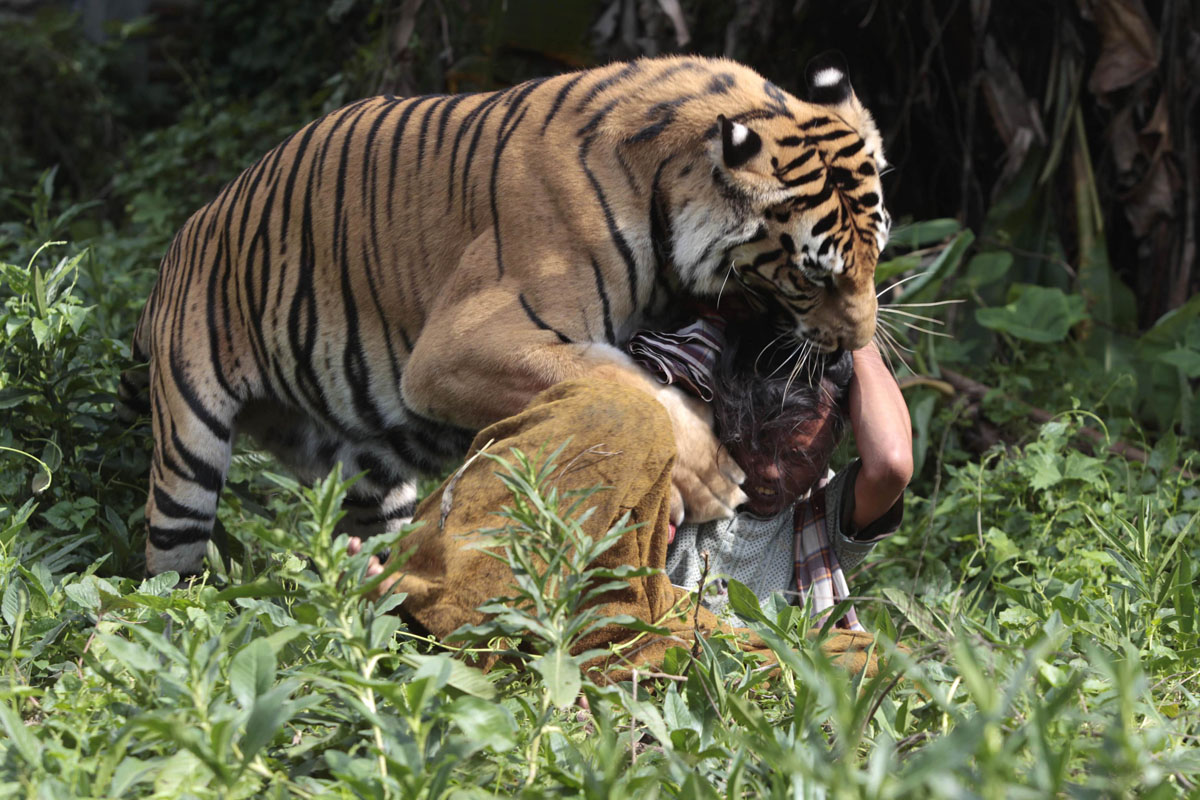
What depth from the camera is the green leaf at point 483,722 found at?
151 cm

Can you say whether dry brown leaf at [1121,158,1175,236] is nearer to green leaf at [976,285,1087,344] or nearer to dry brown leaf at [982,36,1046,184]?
dry brown leaf at [982,36,1046,184]

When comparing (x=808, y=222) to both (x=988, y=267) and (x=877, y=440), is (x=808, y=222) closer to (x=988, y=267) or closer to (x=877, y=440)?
(x=877, y=440)

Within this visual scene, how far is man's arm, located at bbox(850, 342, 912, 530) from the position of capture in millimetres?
2320

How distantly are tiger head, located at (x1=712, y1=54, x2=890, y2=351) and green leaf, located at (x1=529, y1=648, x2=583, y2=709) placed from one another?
1045 millimetres

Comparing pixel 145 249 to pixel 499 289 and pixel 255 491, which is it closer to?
pixel 255 491

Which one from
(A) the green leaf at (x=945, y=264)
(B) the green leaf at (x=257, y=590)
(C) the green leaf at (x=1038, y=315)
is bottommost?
(C) the green leaf at (x=1038, y=315)

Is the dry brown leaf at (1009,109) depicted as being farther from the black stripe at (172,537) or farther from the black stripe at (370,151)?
the black stripe at (172,537)

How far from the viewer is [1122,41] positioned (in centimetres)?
443

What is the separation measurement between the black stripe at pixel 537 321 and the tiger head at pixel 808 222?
1.25 ft

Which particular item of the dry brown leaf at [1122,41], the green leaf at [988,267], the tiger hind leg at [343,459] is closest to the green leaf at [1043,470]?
the green leaf at [988,267]

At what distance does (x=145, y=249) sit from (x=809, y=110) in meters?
4.00

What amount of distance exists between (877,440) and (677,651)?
624 millimetres

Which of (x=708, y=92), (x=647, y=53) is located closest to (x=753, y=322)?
(x=708, y=92)

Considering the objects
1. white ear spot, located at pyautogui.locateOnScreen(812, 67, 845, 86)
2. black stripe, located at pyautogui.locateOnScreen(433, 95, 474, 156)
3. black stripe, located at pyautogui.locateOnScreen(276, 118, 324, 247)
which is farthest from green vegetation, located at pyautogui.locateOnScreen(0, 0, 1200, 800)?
white ear spot, located at pyautogui.locateOnScreen(812, 67, 845, 86)
